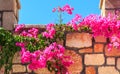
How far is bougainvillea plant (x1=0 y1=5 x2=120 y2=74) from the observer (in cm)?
612

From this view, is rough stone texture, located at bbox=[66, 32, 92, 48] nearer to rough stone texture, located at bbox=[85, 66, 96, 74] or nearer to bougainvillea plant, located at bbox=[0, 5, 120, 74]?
bougainvillea plant, located at bbox=[0, 5, 120, 74]

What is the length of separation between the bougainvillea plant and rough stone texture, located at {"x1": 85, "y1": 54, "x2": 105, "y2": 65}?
0.20m

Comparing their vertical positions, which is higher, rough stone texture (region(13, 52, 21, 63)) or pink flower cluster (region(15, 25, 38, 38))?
pink flower cluster (region(15, 25, 38, 38))

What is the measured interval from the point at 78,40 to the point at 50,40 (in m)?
0.44

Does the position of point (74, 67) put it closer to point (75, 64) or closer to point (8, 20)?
point (75, 64)

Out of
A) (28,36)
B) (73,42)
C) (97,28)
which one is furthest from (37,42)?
(97,28)

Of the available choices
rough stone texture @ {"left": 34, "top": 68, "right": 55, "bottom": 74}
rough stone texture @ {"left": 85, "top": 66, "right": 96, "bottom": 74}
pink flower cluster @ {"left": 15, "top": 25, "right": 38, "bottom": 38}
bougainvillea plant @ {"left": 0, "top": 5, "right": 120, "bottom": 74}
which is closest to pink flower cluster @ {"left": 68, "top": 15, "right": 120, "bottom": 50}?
bougainvillea plant @ {"left": 0, "top": 5, "right": 120, "bottom": 74}

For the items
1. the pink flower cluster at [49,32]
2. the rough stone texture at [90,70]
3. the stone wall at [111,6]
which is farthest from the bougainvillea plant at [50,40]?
the rough stone texture at [90,70]

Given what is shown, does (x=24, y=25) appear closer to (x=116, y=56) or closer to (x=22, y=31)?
(x=22, y=31)

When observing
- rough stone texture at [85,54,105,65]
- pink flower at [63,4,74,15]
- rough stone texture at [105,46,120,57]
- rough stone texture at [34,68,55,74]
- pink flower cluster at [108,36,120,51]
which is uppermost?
pink flower at [63,4,74,15]

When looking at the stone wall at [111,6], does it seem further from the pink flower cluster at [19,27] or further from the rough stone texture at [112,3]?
the pink flower cluster at [19,27]

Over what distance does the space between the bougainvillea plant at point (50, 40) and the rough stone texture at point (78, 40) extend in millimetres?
75

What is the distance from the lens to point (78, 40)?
637 centimetres

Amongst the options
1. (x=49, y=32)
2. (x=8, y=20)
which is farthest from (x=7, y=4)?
(x=49, y=32)
